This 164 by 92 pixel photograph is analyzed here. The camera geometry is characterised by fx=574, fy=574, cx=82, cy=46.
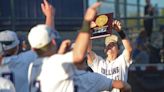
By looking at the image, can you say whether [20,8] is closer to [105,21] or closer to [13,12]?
[13,12]

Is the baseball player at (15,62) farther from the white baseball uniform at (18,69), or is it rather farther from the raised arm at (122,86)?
the raised arm at (122,86)

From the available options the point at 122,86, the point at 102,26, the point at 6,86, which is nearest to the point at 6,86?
the point at 6,86

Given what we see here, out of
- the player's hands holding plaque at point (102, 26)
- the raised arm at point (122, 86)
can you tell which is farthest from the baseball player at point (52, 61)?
the player's hands holding plaque at point (102, 26)

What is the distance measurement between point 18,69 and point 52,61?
1.01m

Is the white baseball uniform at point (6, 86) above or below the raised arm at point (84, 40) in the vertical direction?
below

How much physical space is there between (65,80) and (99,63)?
2783mm

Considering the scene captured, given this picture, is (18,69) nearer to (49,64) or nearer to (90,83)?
(90,83)

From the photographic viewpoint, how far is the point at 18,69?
6141 mm

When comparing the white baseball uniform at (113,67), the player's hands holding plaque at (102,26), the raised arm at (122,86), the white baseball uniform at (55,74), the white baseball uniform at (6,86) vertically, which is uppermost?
the player's hands holding plaque at (102,26)

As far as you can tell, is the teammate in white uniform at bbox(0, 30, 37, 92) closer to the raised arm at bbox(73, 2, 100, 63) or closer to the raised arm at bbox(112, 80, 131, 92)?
the raised arm at bbox(112, 80, 131, 92)

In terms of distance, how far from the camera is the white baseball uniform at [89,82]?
5648 millimetres

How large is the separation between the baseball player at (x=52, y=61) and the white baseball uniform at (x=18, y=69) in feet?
1.96

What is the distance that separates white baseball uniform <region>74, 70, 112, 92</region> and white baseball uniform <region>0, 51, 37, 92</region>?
69 cm

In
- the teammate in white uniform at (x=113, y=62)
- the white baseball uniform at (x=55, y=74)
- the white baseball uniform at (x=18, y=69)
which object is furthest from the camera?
the teammate in white uniform at (x=113, y=62)
